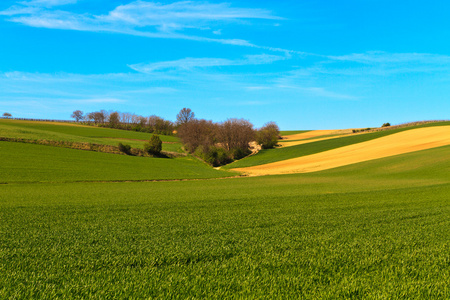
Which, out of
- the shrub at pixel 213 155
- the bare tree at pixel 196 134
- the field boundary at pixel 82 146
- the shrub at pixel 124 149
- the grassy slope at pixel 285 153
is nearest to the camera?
the field boundary at pixel 82 146

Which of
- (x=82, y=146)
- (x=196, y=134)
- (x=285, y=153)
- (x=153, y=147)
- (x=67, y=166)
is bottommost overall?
(x=67, y=166)

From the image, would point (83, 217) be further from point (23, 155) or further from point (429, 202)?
point (23, 155)

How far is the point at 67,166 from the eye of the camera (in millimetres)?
38906

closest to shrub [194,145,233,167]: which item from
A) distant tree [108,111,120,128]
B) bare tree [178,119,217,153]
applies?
bare tree [178,119,217,153]

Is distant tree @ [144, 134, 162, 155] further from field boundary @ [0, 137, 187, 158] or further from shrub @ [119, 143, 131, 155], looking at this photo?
shrub @ [119, 143, 131, 155]

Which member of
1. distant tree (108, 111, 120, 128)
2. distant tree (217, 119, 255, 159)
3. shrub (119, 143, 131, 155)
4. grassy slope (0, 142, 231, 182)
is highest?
distant tree (108, 111, 120, 128)

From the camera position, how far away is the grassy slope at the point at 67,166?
32.3 meters

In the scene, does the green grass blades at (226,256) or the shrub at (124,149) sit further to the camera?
the shrub at (124,149)

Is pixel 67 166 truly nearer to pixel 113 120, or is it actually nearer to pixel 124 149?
pixel 124 149

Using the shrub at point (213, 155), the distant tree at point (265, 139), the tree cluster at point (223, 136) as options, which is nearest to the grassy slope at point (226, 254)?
the shrub at point (213, 155)

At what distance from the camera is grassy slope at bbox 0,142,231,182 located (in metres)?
32.3

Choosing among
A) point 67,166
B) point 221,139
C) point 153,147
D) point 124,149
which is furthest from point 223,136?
point 67,166

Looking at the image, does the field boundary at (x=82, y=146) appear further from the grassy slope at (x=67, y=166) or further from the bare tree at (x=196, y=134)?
the bare tree at (x=196, y=134)

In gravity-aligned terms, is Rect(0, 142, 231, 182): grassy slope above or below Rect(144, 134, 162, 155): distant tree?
below
